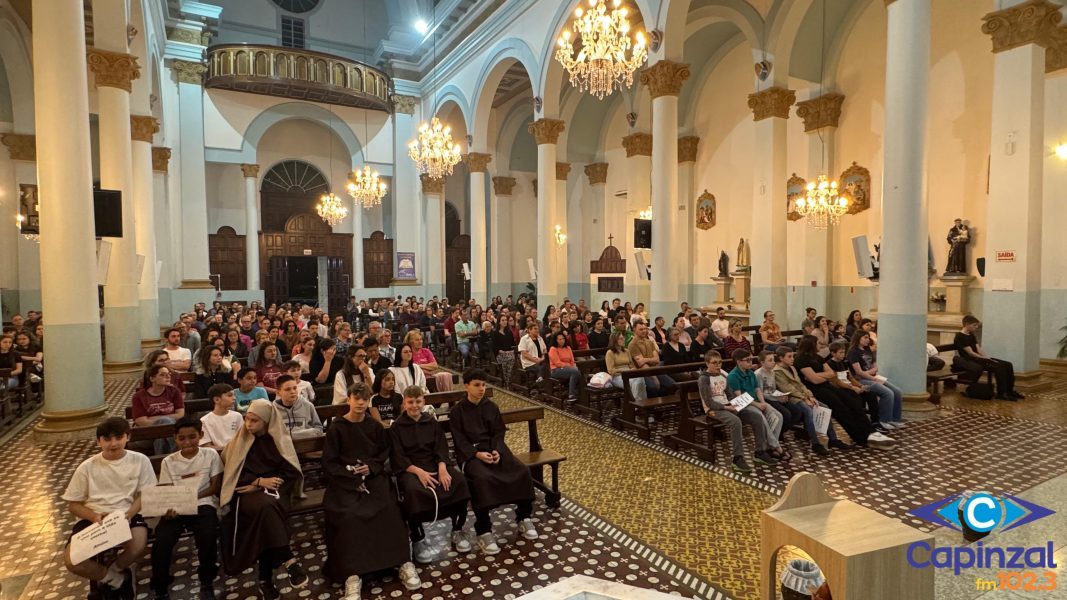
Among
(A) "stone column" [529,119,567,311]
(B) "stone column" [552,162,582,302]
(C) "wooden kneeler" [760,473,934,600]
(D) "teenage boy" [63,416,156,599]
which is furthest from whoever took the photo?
(B) "stone column" [552,162,582,302]

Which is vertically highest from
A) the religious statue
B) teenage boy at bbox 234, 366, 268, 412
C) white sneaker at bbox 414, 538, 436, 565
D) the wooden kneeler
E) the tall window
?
the tall window

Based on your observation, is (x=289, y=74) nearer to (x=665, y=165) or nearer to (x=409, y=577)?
(x=665, y=165)

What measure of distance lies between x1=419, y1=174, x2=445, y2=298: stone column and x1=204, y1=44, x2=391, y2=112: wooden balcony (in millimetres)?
3518

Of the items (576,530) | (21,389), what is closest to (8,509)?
(21,389)

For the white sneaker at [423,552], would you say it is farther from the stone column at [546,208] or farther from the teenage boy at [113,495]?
the stone column at [546,208]

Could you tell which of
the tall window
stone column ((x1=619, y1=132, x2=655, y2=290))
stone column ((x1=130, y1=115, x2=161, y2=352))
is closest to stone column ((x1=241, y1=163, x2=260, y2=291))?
the tall window

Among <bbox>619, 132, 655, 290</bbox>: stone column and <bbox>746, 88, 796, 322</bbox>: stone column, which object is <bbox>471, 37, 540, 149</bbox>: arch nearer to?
<bbox>619, 132, 655, 290</bbox>: stone column

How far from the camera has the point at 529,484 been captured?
4238 mm

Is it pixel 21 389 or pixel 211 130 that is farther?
pixel 211 130

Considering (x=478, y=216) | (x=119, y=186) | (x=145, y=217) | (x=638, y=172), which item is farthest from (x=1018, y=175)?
(x=145, y=217)

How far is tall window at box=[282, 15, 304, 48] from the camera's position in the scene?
21.0m

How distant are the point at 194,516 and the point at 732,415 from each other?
15.3 ft

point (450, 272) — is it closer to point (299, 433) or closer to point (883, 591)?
point (299, 433)

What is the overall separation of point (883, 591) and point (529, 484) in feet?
8.00
